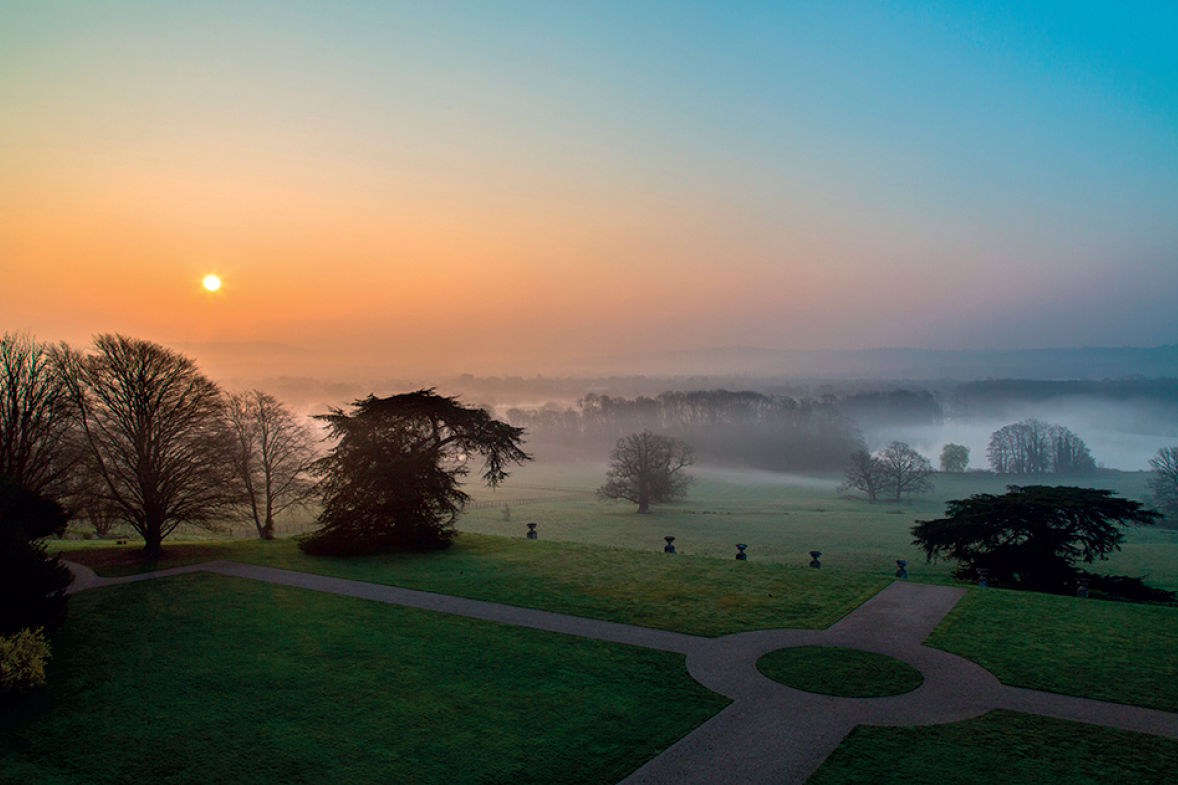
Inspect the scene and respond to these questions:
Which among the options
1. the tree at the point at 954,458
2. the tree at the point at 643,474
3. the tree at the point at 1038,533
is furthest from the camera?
the tree at the point at 954,458

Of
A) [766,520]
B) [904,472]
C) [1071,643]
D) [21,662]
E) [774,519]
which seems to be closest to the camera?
[21,662]

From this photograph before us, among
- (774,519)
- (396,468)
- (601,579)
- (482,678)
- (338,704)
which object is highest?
(396,468)

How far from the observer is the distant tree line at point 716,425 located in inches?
4331

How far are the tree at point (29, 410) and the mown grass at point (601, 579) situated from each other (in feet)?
12.6

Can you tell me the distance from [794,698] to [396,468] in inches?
787

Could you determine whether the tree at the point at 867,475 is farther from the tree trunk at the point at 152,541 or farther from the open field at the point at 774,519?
the tree trunk at the point at 152,541

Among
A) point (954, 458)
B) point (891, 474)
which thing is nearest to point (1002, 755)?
point (891, 474)

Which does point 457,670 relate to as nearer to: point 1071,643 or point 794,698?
point 794,698

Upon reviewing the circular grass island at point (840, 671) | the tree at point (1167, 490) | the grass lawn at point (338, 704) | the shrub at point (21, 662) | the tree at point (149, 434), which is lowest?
the tree at point (1167, 490)

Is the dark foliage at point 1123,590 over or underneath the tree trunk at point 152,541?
underneath

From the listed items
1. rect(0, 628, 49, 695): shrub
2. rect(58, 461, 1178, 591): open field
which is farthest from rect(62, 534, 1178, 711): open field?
rect(0, 628, 49, 695): shrub

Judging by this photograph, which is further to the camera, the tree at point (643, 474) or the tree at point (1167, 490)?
the tree at point (643, 474)

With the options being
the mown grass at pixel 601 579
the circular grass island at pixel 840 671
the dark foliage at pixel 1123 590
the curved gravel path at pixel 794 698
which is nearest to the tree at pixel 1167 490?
the dark foliage at pixel 1123 590

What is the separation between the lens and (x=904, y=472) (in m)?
72.6
